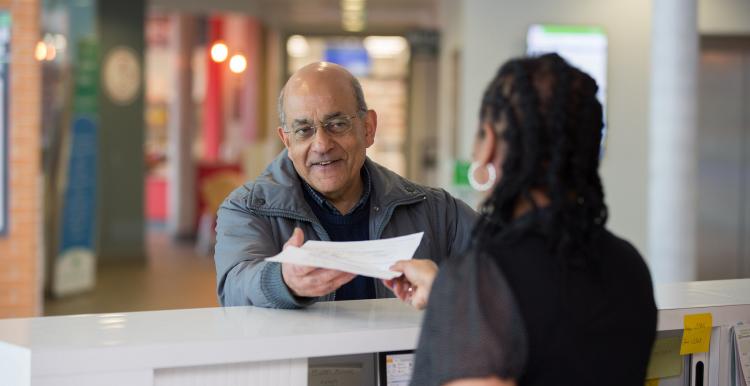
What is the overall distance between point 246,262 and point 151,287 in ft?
25.2

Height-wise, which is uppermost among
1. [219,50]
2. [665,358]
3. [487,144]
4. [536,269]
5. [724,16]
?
[219,50]

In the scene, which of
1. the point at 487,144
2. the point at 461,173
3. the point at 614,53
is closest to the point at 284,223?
the point at 487,144

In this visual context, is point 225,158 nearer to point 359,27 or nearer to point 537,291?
point 359,27

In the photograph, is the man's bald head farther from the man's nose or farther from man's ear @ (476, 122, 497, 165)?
man's ear @ (476, 122, 497, 165)

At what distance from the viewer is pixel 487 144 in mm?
1508

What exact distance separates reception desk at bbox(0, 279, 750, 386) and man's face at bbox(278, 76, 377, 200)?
56cm

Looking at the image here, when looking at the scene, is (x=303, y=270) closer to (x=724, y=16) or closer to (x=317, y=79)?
(x=317, y=79)

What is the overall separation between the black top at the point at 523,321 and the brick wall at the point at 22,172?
6.27 meters

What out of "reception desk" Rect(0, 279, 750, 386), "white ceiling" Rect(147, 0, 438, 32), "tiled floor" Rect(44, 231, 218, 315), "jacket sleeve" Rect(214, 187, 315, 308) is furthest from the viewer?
"white ceiling" Rect(147, 0, 438, 32)

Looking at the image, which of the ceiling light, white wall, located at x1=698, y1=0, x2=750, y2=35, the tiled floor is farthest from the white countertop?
the ceiling light

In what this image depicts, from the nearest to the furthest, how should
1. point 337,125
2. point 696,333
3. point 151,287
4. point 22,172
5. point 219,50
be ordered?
point 696,333, point 337,125, point 22,172, point 151,287, point 219,50

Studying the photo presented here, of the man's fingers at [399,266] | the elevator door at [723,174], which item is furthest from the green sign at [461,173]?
the man's fingers at [399,266]

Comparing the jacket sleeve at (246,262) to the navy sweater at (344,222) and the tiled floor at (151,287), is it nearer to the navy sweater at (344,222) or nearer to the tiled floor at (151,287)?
the navy sweater at (344,222)

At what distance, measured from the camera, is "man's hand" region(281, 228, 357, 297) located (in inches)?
83.3
